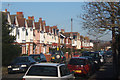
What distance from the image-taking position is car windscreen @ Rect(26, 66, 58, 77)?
866 centimetres

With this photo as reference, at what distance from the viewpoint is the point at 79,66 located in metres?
15.9

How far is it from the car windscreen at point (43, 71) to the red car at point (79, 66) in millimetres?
7166

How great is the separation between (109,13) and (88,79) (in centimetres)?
586

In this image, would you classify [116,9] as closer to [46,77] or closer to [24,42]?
[46,77]

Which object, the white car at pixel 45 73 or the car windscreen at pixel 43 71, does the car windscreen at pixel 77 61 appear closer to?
the white car at pixel 45 73

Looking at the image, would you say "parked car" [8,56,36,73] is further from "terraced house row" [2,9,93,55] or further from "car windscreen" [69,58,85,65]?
"terraced house row" [2,9,93,55]

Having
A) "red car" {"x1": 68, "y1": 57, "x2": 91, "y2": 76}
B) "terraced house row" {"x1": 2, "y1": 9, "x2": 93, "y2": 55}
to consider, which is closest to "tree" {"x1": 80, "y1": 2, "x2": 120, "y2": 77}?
"red car" {"x1": 68, "y1": 57, "x2": 91, "y2": 76}

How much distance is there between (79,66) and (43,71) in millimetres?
7414

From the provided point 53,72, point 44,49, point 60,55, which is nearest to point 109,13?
point 53,72

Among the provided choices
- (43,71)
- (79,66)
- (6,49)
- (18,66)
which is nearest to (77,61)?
(79,66)

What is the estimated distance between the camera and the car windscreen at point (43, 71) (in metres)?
8.66

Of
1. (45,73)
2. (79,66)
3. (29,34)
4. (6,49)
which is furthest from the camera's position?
(29,34)

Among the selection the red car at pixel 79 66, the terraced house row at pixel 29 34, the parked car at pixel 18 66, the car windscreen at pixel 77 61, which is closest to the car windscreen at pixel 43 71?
the red car at pixel 79 66

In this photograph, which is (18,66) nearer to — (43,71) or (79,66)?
(79,66)
